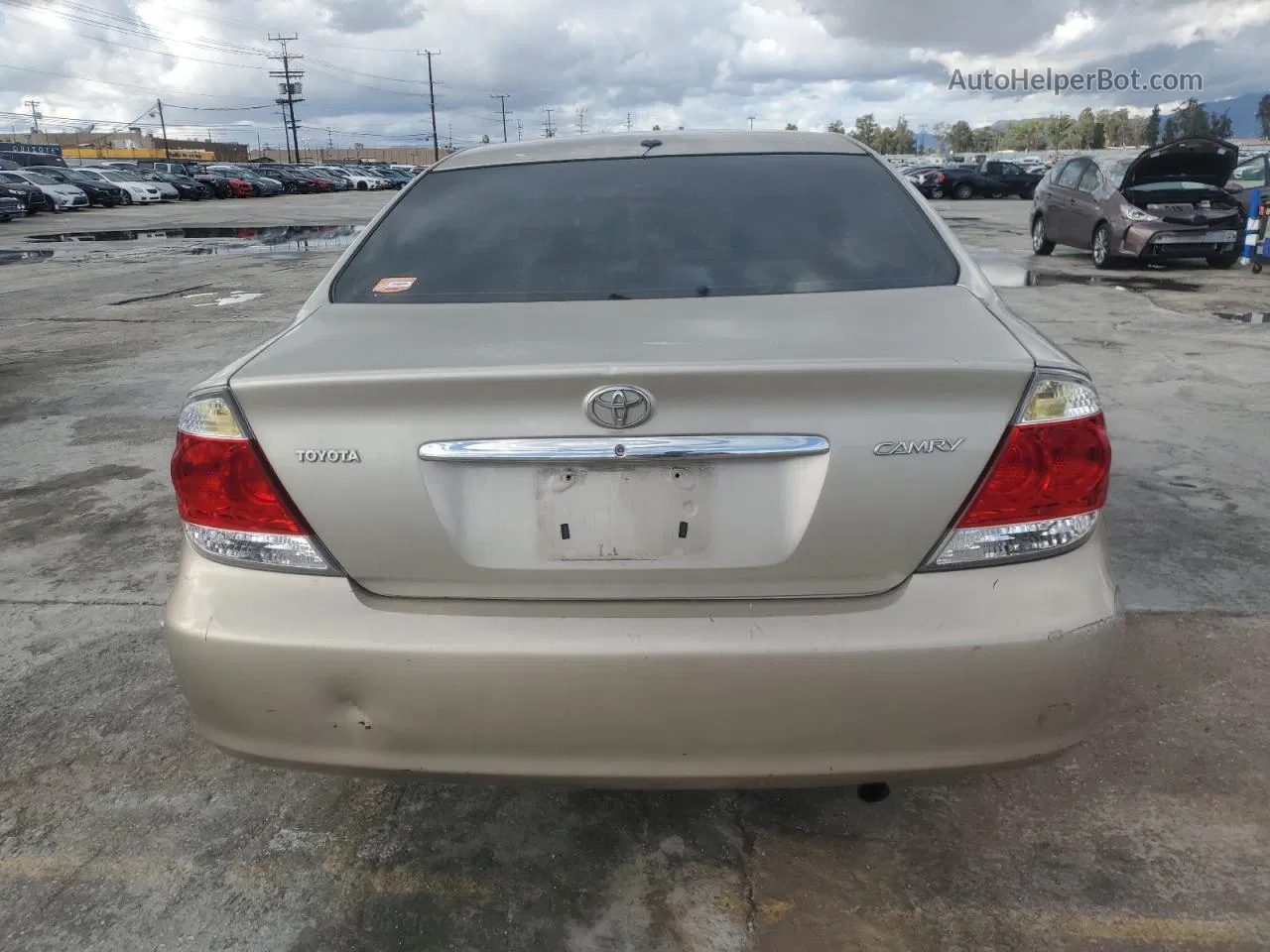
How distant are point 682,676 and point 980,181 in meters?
40.2

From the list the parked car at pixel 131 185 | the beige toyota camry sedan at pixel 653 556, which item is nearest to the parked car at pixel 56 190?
the parked car at pixel 131 185

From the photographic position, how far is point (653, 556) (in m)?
1.85

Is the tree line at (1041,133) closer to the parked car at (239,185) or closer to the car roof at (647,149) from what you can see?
the parked car at (239,185)

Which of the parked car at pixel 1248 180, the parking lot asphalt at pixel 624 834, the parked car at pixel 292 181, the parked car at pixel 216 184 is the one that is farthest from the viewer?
the parked car at pixel 292 181

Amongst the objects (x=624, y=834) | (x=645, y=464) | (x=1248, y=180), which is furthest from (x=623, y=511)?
(x=1248, y=180)

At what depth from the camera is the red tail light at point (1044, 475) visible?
6.07 ft

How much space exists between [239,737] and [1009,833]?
1.77m

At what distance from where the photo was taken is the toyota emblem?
1.79m

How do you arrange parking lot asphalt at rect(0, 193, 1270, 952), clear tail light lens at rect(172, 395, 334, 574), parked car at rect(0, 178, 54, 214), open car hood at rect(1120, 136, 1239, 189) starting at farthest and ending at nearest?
parked car at rect(0, 178, 54, 214) < open car hood at rect(1120, 136, 1239, 189) < parking lot asphalt at rect(0, 193, 1270, 952) < clear tail light lens at rect(172, 395, 334, 574)

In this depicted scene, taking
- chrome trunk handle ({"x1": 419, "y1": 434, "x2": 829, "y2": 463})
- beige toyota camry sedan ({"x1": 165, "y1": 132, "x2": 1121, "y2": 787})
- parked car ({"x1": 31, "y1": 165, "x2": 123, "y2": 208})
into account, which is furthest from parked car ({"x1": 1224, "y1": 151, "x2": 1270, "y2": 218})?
parked car ({"x1": 31, "y1": 165, "x2": 123, "y2": 208})

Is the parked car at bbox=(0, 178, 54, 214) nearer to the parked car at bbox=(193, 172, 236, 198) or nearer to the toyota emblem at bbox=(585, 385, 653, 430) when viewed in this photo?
the parked car at bbox=(193, 172, 236, 198)

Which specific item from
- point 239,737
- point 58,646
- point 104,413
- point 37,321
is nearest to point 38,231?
point 37,321

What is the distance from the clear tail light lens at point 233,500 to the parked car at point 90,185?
44.1 meters

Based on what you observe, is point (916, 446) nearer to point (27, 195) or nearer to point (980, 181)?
point (27, 195)
